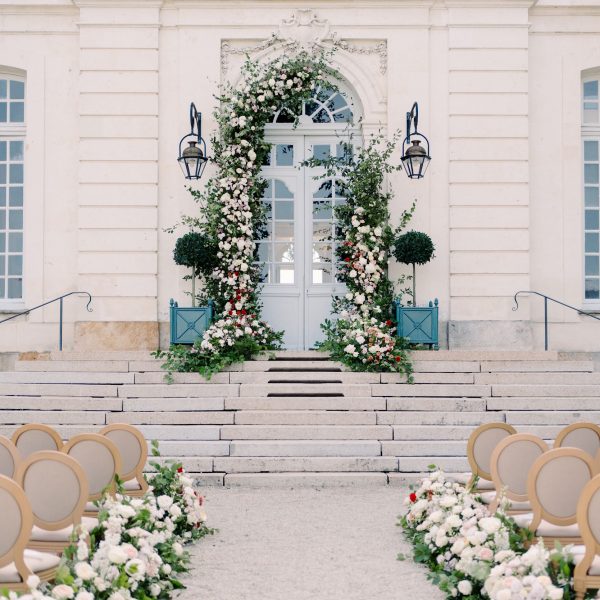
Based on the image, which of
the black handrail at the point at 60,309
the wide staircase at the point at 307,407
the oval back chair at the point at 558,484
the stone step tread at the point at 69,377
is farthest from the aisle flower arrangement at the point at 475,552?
the black handrail at the point at 60,309

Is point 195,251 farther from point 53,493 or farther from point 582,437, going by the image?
point 53,493

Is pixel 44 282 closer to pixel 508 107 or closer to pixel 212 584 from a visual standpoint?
pixel 508 107

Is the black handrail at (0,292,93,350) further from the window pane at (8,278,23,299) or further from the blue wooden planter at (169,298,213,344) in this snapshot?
the blue wooden planter at (169,298,213,344)

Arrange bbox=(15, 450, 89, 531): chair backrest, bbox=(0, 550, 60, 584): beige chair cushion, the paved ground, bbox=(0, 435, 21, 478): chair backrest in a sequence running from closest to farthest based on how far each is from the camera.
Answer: bbox=(0, 550, 60, 584): beige chair cushion
bbox=(15, 450, 89, 531): chair backrest
the paved ground
bbox=(0, 435, 21, 478): chair backrest

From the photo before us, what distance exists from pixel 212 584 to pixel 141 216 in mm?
7233

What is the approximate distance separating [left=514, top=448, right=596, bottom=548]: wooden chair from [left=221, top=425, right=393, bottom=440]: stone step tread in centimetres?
392

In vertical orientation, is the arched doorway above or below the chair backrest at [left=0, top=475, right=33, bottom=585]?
above

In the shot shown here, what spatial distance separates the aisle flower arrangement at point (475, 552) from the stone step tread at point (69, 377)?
457 centimetres

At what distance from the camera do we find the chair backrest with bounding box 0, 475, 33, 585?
353cm

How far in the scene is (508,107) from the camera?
11258 mm

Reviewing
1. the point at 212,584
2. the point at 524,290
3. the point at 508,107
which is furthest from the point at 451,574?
the point at 508,107

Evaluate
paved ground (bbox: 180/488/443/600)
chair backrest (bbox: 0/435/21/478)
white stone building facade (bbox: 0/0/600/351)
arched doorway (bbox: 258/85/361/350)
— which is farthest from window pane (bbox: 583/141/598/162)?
chair backrest (bbox: 0/435/21/478)

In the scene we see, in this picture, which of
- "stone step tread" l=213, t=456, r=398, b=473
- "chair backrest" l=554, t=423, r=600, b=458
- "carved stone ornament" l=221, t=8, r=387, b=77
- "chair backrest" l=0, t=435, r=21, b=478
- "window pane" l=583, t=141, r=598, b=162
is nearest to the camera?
"chair backrest" l=0, t=435, r=21, b=478

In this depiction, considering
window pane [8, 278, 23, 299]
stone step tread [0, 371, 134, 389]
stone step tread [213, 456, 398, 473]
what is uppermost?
window pane [8, 278, 23, 299]
